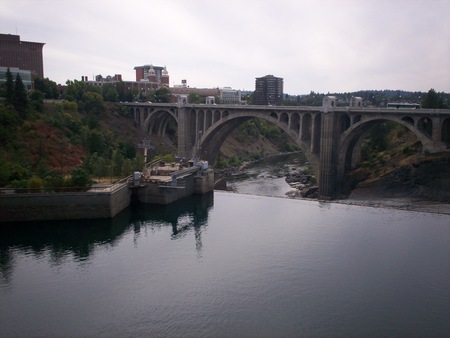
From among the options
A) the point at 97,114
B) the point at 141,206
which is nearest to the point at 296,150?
the point at 97,114

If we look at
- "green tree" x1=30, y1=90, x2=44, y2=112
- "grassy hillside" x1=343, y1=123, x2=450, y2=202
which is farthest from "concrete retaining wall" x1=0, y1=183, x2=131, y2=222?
"grassy hillside" x1=343, y1=123, x2=450, y2=202

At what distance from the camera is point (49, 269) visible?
31609mm

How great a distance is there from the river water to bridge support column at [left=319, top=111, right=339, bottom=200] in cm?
958

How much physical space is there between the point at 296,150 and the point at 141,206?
67.4 m

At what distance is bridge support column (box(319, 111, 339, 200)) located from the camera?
181 ft

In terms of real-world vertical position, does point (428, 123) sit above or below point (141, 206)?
above

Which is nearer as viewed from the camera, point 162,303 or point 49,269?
point 162,303

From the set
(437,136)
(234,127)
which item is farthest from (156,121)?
(437,136)

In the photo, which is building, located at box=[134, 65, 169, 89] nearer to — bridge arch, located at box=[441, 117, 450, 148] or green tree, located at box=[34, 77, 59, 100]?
green tree, located at box=[34, 77, 59, 100]

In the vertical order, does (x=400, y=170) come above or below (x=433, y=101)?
below

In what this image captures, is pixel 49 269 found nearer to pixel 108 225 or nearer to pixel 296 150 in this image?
pixel 108 225

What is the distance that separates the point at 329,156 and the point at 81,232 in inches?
1216

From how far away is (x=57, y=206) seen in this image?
41.9 metres

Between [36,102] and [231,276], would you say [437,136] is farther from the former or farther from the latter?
[36,102]
